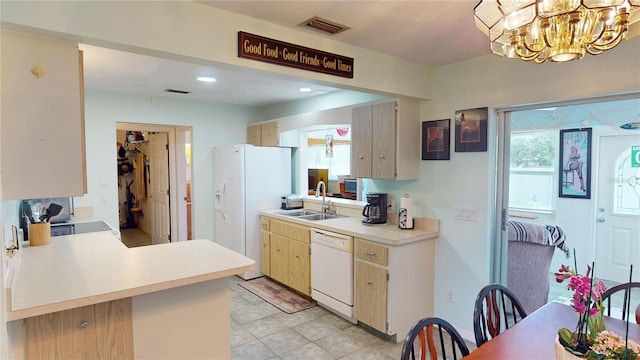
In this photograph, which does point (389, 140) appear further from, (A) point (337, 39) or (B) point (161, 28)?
(B) point (161, 28)

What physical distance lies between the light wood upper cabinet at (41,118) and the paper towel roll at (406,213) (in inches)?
98.5

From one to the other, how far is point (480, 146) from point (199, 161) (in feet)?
11.8

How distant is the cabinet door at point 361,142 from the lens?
3.45m

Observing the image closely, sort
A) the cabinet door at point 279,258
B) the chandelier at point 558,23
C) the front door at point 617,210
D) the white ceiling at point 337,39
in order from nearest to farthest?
1. the chandelier at point 558,23
2. the white ceiling at point 337,39
3. the front door at point 617,210
4. the cabinet door at point 279,258

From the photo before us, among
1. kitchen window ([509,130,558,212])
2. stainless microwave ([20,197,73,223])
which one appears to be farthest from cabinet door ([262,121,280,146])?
kitchen window ([509,130,558,212])

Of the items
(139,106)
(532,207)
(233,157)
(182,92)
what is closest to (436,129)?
(532,207)

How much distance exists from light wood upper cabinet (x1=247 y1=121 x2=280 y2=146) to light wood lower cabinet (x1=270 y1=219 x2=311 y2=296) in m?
1.15

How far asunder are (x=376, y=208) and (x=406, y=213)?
331 mm

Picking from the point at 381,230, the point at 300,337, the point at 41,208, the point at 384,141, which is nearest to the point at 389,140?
the point at 384,141

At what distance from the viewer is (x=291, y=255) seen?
400 cm

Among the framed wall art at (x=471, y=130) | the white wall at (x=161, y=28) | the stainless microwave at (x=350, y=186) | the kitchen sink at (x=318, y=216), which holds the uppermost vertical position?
the white wall at (x=161, y=28)

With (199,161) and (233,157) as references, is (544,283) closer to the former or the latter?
(233,157)

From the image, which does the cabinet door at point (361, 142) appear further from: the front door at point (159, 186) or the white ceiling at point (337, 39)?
the front door at point (159, 186)

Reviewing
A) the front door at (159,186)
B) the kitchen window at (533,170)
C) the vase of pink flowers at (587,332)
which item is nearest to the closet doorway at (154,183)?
the front door at (159,186)
